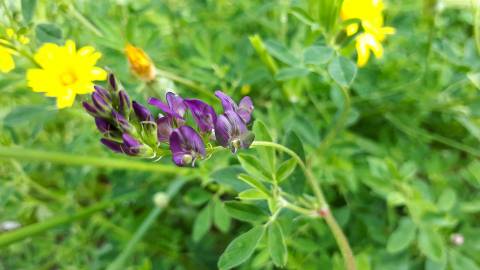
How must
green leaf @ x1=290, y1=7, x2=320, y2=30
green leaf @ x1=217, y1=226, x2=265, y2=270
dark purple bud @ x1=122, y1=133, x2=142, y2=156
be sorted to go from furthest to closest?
green leaf @ x1=290, y1=7, x2=320, y2=30 → green leaf @ x1=217, y1=226, x2=265, y2=270 → dark purple bud @ x1=122, y1=133, x2=142, y2=156

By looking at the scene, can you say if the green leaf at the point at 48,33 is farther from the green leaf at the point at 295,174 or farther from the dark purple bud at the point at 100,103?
the green leaf at the point at 295,174

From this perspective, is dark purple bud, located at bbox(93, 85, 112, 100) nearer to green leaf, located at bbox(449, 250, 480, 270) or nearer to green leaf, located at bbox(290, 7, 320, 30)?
green leaf, located at bbox(290, 7, 320, 30)

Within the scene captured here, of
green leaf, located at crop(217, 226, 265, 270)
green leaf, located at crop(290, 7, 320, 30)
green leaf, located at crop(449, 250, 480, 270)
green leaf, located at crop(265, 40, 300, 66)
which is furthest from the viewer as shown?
green leaf, located at crop(449, 250, 480, 270)

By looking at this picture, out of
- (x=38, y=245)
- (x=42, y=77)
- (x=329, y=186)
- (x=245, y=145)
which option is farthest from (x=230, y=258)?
(x=38, y=245)

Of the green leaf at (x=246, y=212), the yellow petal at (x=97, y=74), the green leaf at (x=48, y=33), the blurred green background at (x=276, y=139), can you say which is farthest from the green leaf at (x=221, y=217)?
the green leaf at (x=48, y=33)

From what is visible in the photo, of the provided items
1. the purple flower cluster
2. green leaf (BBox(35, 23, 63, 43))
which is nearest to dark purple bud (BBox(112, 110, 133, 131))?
the purple flower cluster

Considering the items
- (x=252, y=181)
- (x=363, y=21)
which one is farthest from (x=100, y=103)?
(x=363, y=21)

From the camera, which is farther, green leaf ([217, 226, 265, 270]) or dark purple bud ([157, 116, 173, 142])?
green leaf ([217, 226, 265, 270])
